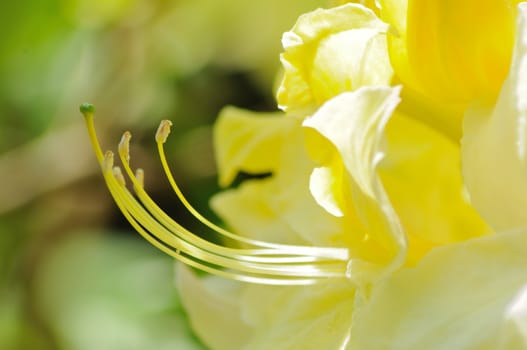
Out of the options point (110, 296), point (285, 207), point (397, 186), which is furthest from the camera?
point (110, 296)

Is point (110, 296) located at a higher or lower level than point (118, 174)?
lower

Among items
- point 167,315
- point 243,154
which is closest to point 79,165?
point 167,315

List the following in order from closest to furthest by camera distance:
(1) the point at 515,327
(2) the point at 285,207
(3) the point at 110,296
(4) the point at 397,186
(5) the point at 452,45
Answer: (1) the point at 515,327, (5) the point at 452,45, (4) the point at 397,186, (2) the point at 285,207, (3) the point at 110,296

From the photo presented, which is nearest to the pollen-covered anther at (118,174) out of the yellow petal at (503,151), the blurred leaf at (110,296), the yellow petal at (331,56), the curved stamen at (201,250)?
the curved stamen at (201,250)

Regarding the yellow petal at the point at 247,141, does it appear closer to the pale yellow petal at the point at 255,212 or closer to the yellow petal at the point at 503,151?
the pale yellow petal at the point at 255,212

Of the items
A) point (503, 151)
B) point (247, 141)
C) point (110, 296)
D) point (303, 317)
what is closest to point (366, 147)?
point (503, 151)

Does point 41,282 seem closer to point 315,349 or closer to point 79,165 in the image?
point 79,165

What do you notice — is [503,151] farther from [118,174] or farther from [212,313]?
[212,313]
